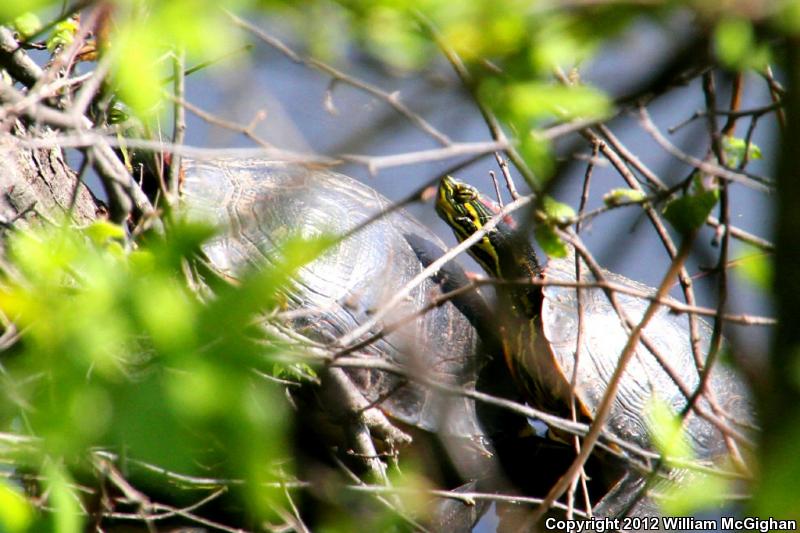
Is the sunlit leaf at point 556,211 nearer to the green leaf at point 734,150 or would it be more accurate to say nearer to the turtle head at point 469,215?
the green leaf at point 734,150

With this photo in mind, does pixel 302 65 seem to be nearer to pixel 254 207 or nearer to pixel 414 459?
pixel 254 207

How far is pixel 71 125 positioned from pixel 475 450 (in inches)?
83.7

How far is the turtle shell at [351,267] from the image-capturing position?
8.11 ft

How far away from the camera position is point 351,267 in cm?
263

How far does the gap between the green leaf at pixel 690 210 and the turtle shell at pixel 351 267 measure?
4.63 feet

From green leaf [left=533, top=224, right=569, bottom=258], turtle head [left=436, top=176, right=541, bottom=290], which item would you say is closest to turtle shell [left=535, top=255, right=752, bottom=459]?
turtle head [left=436, top=176, right=541, bottom=290]

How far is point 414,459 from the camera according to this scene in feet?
9.01

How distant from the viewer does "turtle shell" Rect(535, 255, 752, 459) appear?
2.58 meters

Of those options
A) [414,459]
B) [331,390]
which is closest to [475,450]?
[414,459]

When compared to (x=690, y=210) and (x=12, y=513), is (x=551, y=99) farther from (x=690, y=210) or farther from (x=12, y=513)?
(x=12, y=513)

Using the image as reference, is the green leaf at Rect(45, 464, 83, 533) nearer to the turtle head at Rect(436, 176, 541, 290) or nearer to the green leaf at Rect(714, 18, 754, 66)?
the green leaf at Rect(714, 18, 754, 66)

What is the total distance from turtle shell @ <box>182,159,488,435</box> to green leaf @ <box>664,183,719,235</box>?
1412 millimetres

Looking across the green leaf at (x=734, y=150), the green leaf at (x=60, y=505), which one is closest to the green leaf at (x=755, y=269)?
the green leaf at (x=734, y=150)

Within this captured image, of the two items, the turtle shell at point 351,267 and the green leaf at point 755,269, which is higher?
the green leaf at point 755,269
